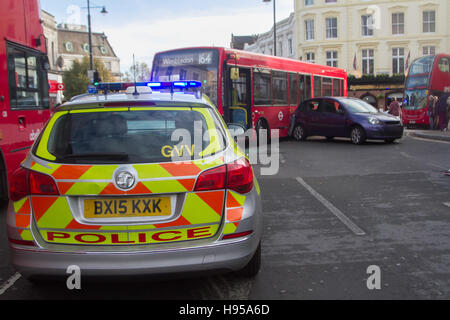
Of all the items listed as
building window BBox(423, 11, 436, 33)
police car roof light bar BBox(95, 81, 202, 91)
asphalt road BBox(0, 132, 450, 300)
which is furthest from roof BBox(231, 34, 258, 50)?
police car roof light bar BBox(95, 81, 202, 91)

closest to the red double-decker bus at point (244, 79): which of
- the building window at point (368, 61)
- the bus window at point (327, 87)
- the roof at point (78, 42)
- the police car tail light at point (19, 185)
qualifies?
the bus window at point (327, 87)

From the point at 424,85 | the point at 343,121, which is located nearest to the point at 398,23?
the point at 424,85

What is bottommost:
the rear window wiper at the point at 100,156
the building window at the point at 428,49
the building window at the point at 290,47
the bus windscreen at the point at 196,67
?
the rear window wiper at the point at 100,156

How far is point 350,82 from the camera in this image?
5334cm

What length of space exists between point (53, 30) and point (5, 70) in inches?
2304

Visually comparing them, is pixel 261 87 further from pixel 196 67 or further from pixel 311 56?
pixel 311 56

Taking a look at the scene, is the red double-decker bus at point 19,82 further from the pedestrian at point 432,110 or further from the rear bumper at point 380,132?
the pedestrian at point 432,110

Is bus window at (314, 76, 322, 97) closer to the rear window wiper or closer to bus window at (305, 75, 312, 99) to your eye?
bus window at (305, 75, 312, 99)

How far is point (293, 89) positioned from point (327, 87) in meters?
4.52

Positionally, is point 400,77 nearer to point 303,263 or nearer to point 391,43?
point 391,43

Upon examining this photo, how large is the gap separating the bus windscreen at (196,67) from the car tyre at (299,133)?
4.71 metres

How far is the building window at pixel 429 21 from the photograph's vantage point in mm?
55000

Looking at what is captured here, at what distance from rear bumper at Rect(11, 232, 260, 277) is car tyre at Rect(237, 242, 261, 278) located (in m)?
0.61
